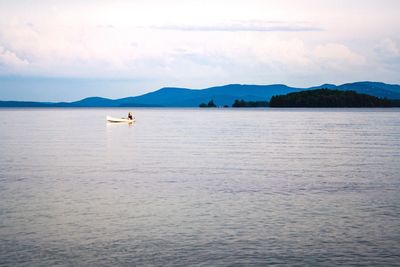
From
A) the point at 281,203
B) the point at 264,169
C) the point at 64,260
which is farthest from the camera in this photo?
the point at 264,169

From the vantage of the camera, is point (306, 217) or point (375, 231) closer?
point (375, 231)

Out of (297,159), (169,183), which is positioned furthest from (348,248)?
(297,159)

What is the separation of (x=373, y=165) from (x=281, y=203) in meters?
16.7

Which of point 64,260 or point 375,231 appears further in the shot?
point 375,231

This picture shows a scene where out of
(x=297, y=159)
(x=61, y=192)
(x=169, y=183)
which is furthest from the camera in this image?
(x=297, y=159)

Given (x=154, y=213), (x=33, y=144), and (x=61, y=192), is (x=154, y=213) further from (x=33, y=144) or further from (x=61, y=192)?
(x=33, y=144)

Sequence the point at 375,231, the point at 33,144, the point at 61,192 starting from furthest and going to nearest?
1. the point at 33,144
2. the point at 61,192
3. the point at 375,231

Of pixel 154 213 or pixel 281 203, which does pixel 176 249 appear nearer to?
pixel 154 213

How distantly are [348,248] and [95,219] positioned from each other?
958 cm

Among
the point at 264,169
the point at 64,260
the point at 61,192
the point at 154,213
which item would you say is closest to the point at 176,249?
the point at 64,260

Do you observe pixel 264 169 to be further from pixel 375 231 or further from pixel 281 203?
pixel 375 231

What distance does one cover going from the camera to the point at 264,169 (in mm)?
36688

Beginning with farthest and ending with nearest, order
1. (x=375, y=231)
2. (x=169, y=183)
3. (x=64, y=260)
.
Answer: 1. (x=169, y=183)
2. (x=375, y=231)
3. (x=64, y=260)

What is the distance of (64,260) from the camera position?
1670 centimetres
